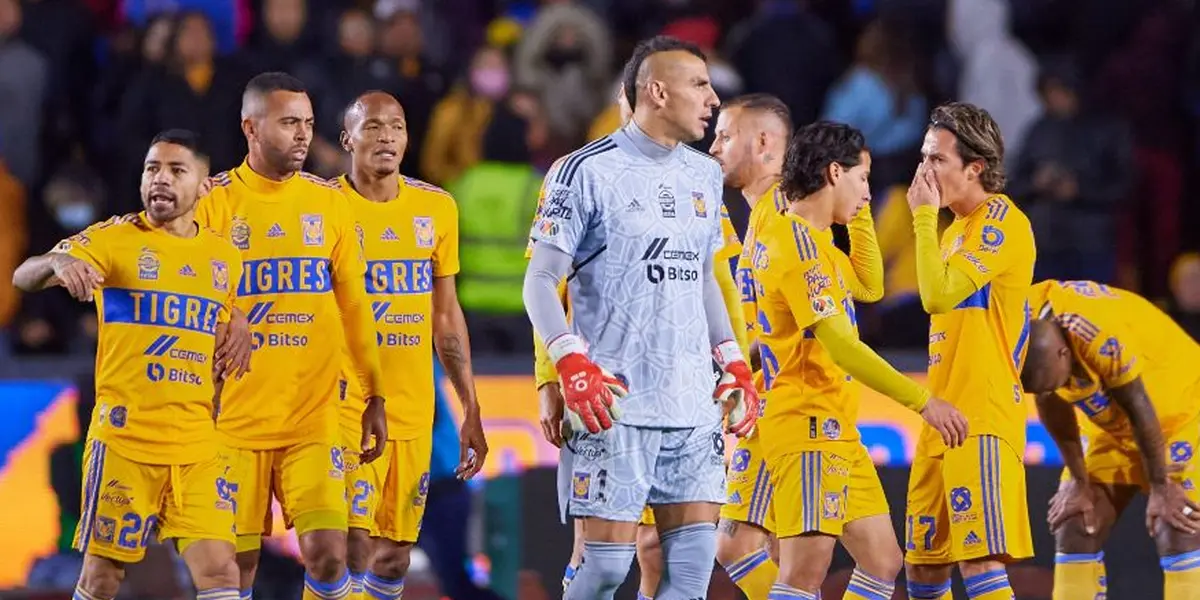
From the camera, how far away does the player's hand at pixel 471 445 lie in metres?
9.24

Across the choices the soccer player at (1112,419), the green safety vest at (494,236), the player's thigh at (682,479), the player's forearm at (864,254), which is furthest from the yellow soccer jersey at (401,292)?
the green safety vest at (494,236)

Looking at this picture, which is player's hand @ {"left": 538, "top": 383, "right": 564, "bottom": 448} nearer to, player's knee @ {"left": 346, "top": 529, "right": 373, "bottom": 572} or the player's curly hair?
player's knee @ {"left": 346, "top": 529, "right": 373, "bottom": 572}

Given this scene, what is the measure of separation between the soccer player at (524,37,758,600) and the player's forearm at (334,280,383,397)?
1.36 m

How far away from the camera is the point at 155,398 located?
8.27m

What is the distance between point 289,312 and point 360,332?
Result: 31 centimetres

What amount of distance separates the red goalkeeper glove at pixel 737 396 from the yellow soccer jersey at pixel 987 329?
4.42ft

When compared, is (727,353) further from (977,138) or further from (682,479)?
(977,138)

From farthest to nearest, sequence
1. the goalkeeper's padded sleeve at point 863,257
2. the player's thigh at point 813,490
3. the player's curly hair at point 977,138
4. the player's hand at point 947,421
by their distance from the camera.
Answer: the goalkeeper's padded sleeve at point 863,257 < the player's curly hair at point 977,138 < the player's thigh at point 813,490 < the player's hand at point 947,421

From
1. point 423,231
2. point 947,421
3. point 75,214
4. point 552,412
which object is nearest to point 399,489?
point 423,231

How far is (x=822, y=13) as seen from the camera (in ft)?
53.7

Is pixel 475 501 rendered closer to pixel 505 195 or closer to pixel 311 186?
pixel 505 195

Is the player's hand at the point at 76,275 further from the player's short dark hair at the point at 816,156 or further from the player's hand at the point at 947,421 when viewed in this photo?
the player's hand at the point at 947,421

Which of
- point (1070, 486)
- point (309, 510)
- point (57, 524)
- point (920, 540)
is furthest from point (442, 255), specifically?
point (57, 524)

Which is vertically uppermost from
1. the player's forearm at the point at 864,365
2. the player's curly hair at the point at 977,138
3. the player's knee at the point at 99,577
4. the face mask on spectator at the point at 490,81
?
the face mask on spectator at the point at 490,81
